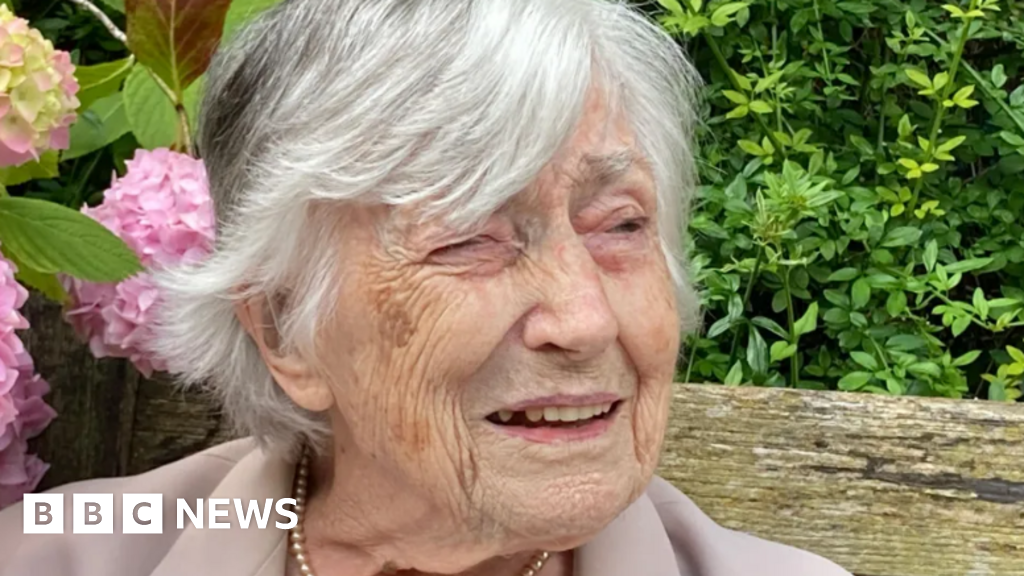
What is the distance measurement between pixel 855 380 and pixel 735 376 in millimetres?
180

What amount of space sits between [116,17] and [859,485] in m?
1.60

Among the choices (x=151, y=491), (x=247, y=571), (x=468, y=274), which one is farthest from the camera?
(x=151, y=491)

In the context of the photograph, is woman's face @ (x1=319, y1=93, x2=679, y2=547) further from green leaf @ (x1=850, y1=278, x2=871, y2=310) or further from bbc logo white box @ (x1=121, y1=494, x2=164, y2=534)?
green leaf @ (x1=850, y1=278, x2=871, y2=310)

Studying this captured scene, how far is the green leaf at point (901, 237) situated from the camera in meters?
1.82

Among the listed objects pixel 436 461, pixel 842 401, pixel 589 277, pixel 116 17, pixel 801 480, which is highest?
pixel 116 17

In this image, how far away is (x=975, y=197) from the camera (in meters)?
1.99

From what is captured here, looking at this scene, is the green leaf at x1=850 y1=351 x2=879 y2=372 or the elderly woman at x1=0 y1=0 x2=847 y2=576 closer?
Answer: the elderly woman at x1=0 y1=0 x2=847 y2=576

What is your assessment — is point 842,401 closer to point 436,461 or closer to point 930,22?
point 436,461

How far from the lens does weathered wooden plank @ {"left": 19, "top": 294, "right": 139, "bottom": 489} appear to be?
1687mm

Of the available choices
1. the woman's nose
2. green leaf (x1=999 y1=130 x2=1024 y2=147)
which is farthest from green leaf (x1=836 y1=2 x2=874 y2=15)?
the woman's nose

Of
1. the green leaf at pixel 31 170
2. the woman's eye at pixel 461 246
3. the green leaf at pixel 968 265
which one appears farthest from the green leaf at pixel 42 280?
the green leaf at pixel 968 265

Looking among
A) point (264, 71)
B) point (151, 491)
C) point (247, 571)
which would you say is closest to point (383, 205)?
point (264, 71)

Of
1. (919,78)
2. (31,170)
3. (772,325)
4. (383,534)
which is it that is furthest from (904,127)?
(31,170)

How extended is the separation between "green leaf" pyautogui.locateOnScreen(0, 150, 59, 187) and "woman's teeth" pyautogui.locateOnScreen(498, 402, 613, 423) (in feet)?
2.24
